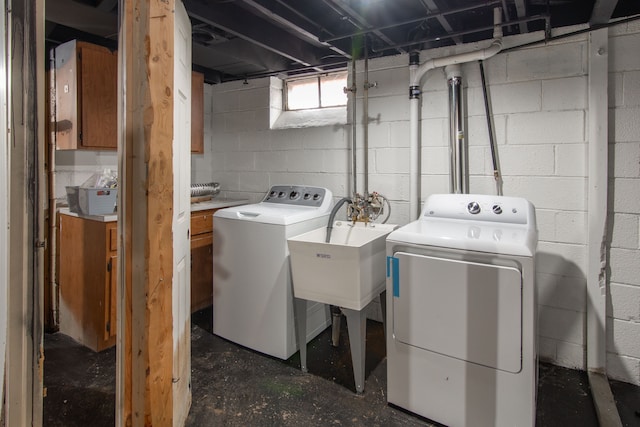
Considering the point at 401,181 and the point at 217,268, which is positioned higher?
the point at 401,181

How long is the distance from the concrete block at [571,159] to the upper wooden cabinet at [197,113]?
2.64 m

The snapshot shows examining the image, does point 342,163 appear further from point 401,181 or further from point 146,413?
point 146,413

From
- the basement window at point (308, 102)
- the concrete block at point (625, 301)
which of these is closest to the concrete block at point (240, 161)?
the basement window at point (308, 102)

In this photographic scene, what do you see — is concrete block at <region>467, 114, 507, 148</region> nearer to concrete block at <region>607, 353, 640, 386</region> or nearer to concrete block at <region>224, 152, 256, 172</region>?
concrete block at <region>607, 353, 640, 386</region>

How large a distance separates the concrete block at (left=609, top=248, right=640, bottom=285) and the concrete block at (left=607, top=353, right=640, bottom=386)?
0.43 metres

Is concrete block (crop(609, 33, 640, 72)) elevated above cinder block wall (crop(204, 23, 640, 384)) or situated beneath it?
elevated above

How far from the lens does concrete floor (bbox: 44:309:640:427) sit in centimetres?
189

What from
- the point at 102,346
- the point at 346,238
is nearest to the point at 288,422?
the point at 346,238

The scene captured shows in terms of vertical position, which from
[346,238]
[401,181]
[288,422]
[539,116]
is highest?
[539,116]

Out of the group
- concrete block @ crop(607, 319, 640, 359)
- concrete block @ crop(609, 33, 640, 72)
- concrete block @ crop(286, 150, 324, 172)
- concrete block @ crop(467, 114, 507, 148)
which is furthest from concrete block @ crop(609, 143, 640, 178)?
concrete block @ crop(286, 150, 324, 172)

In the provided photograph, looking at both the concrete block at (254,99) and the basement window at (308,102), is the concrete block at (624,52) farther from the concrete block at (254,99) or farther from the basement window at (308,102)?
the concrete block at (254,99)

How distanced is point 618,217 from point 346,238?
1525mm

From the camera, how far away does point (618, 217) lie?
216 cm

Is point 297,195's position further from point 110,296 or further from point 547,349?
point 547,349
